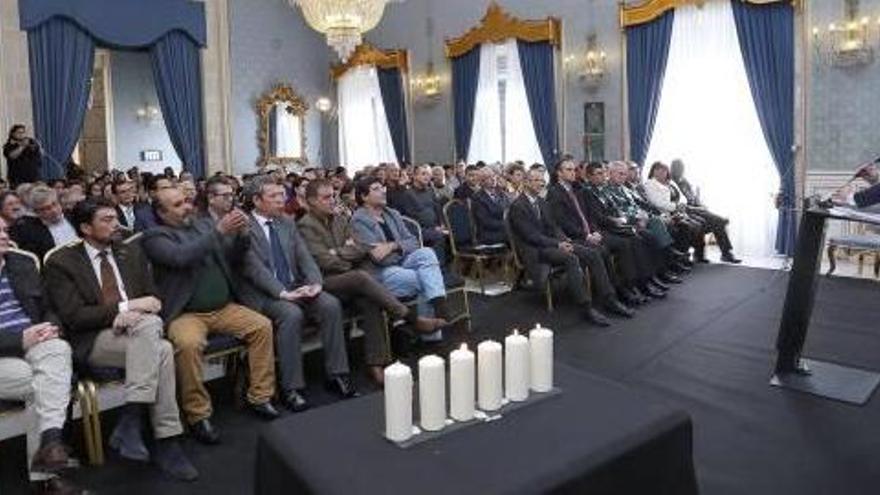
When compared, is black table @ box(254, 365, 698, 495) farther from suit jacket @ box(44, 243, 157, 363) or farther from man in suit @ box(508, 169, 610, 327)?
man in suit @ box(508, 169, 610, 327)

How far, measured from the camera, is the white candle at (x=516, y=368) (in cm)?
219

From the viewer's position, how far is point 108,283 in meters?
3.30

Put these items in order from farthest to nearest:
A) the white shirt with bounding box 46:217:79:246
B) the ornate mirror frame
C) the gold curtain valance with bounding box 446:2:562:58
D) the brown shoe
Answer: the ornate mirror frame, the gold curtain valance with bounding box 446:2:562:58, the white shirt with bounding box 46:217:79:246, the brown shoe

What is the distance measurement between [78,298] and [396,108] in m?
9.10

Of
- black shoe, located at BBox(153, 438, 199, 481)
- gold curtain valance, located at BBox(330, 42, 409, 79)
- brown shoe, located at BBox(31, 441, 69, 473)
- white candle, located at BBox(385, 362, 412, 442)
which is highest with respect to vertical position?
gold curtain valance, located at BBox(330, 42, 409, 79)

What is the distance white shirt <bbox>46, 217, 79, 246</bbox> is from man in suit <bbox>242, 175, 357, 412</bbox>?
133 cm

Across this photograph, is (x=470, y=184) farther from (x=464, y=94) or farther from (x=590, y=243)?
(x=464, y=94)

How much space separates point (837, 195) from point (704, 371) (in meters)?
1.21

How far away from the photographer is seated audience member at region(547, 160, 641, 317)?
5605mm

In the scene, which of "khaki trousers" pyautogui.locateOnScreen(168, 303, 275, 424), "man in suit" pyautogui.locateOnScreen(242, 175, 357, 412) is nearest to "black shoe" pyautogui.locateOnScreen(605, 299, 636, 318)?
"man in suit" pyautogui.locateOnScreen(242, 175, 357, 412)

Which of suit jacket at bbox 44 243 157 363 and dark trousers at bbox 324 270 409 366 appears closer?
Result: suit jacket at bbox 44 243 157 363

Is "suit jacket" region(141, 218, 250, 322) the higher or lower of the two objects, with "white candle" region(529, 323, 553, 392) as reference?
higher

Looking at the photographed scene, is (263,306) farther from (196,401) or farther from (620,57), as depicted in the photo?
(620,57)

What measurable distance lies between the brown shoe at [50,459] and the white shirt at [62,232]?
2117 mm
